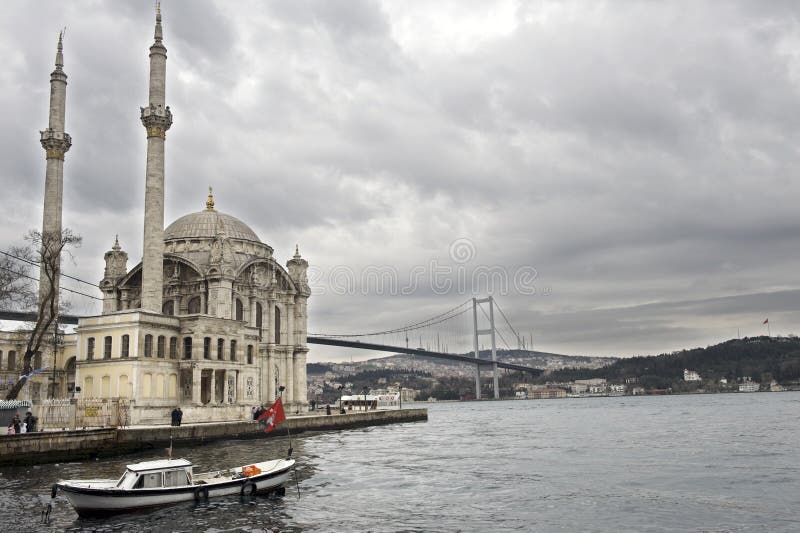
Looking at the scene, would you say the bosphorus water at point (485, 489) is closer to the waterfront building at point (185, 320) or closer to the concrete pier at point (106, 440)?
the concrete pier at point (106, 440)

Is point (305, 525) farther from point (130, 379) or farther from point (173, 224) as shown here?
point (173, 224)

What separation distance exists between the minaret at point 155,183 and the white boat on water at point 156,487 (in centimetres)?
2409

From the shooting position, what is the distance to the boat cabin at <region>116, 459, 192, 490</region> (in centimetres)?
1784

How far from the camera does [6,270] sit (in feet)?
121

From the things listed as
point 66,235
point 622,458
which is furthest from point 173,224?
point 622,458

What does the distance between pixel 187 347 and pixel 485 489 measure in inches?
1014

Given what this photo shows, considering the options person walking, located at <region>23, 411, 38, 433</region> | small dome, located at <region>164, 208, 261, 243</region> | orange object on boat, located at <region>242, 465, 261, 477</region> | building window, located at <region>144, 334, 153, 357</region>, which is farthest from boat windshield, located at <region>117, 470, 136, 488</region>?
small dome, located at <region>164, 208, 261, 243</region>

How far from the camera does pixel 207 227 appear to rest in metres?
54.5

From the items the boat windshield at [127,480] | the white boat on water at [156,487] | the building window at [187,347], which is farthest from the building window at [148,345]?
the boat windshield at [127,480]

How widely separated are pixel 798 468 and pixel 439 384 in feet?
487

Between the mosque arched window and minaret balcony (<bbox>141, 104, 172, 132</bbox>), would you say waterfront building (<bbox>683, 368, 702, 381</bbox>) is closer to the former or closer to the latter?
the mosque arched window

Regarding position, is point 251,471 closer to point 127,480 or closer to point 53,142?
point 127,480

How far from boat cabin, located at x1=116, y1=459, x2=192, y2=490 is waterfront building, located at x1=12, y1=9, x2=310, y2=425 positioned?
1872cm

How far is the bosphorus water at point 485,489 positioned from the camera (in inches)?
670
